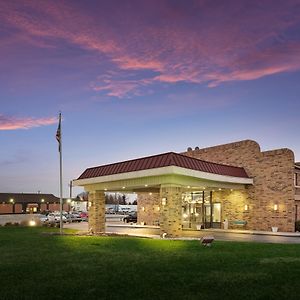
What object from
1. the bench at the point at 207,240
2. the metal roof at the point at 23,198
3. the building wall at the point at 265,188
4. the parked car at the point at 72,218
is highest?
the building wall at the point at 265,188

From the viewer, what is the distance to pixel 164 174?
2603 centimetres

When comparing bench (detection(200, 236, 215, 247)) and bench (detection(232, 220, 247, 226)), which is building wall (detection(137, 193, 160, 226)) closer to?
bench (detection(232, 220, 247, 226))

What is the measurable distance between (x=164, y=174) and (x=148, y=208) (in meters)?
21.7

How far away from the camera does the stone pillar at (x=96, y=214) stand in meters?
32.4

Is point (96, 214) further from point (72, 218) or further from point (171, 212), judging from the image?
point (72, 218)

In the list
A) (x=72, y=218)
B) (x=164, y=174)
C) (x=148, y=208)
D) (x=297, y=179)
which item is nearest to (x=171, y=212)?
(x=164, y=174)

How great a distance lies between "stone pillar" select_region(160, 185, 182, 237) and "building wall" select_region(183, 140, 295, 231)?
1122 centimetres

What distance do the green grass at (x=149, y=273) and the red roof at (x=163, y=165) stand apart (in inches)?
322

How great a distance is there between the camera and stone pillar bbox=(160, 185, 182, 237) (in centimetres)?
2612

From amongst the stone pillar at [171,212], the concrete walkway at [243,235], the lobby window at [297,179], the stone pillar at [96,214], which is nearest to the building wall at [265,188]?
the lobby window at [297,179]

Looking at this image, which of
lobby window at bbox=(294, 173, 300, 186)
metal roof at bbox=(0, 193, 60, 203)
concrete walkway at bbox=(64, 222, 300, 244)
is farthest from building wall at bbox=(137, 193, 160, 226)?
metal roof at bbox=(0, 193, 60, 203)

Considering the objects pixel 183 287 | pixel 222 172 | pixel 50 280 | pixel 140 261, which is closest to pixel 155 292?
pixel 183 287

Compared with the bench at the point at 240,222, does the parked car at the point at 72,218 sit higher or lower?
lower

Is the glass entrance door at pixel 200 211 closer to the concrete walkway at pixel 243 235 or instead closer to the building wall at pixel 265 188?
the building wall at pixel 265 188
